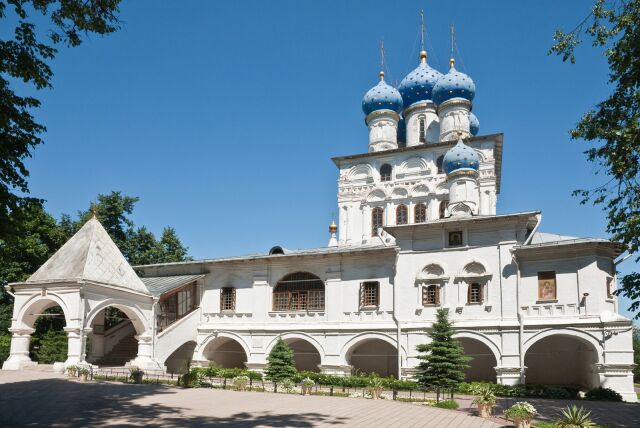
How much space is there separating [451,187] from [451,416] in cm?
1272

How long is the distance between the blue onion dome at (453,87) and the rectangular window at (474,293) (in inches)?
481

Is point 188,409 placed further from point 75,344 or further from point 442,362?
point 442,362

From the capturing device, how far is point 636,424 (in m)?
13.2

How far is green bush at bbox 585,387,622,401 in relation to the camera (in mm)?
18031

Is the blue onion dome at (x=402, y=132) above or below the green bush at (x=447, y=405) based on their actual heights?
above

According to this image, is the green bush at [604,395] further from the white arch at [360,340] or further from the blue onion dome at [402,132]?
the blue onion dome at [402,132]

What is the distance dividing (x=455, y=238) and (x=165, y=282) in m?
13.0

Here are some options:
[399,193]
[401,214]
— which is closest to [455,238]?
[401,214]

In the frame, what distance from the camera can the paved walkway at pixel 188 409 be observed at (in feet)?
37.5

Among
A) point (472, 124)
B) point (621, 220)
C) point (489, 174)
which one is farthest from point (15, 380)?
point (472, 124)

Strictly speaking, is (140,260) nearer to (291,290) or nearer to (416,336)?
(291,290)

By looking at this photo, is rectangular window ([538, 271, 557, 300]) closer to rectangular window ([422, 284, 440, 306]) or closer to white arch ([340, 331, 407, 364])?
rectangular window ([422, 284, 440, 306])

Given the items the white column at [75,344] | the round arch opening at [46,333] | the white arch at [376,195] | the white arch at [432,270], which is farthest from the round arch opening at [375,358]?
the round arch opening at [46,333]

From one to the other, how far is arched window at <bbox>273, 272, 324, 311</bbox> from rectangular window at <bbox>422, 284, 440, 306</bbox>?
452 cm
